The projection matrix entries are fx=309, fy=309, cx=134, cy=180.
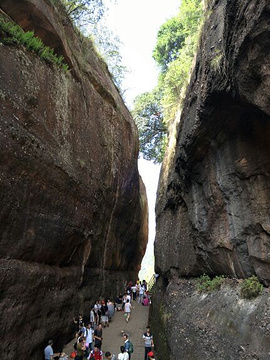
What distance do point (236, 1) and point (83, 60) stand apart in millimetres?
10382

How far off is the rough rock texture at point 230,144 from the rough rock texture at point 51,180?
15.2 ft

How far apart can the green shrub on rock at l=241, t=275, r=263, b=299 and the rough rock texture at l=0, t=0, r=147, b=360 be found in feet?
20.9

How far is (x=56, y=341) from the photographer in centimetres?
1146

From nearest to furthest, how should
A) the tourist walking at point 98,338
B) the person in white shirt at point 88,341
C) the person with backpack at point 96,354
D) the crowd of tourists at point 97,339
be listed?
the crowd of tourists at point 97,339
the person with backpack at point 96,354
the person in white shirt at point 88,341
the tourist walking at point 98,338

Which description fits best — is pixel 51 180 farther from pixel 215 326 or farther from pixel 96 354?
pixel 215 326

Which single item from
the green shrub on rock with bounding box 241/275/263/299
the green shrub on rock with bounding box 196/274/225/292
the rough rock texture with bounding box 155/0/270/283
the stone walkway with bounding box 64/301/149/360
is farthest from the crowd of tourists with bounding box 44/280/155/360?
the green shrub on rock with bounding box 241/275/263/299

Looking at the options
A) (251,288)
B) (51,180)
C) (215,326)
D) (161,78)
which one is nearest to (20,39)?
(51,180)

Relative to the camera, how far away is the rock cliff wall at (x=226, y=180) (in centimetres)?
669

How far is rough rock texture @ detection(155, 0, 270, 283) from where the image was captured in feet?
21.7

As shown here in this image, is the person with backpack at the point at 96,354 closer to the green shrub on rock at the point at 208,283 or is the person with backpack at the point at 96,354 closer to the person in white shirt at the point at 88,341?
the person in white shirt at the point at 88,341

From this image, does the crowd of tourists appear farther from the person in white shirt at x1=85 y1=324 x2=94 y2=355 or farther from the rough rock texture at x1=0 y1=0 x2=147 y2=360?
the rough rock texture at x1=0 y1=0 x2=147 y2=360

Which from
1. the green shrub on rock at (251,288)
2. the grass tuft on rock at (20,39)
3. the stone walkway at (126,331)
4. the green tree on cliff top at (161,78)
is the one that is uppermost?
the green tree on cliff top at (161,78)

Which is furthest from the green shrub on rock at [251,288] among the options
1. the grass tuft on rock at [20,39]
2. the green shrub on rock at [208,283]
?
the grass tuft on rock at [20,39]

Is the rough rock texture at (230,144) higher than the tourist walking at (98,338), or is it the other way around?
the rough rock texture at (230,144)
